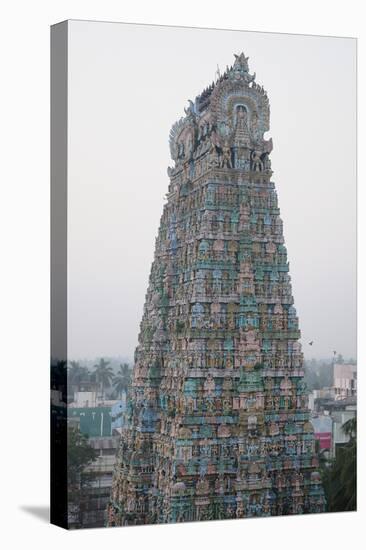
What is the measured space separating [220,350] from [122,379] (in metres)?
1.43

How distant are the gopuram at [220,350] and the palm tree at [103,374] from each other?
62 cm

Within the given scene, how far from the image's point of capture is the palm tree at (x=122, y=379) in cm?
2227

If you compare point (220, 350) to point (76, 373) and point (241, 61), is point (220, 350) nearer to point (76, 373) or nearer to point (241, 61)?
point (76, 373)

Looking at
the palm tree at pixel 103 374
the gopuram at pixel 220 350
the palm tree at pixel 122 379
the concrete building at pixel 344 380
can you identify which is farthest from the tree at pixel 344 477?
the palm tree at pixel 103 374

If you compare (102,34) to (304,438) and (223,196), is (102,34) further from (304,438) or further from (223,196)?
(304,438)

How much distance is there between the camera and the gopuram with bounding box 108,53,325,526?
73.1 ft

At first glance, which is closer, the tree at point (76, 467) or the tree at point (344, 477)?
the tree at point (76, 467)

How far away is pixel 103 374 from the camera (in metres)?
21.9


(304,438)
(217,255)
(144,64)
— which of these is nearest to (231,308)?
(217,255)

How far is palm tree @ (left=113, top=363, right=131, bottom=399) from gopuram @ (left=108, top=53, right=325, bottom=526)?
20 centimetres

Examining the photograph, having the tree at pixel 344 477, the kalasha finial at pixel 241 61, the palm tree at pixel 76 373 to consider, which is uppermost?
the kalasha finial at pixel 241 61

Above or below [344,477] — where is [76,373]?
above

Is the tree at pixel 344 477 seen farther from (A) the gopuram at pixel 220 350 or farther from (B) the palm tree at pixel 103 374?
(B) the palm tree at pixel 103 374

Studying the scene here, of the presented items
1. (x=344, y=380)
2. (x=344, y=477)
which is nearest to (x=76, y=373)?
(x=344, y=380)
